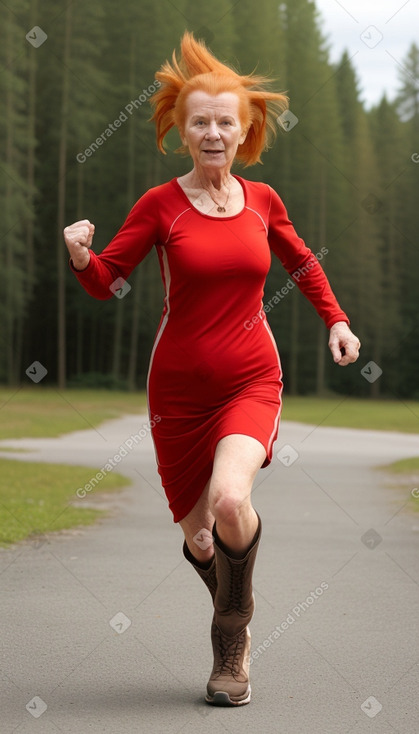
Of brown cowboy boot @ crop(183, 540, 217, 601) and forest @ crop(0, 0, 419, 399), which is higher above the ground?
brown cowboy boot @ crop(183, 540, 217, 601)

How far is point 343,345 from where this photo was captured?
4281mm

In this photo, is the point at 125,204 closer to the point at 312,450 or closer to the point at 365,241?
the point at 365,241

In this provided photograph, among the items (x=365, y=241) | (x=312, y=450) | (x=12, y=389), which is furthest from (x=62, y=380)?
(x=312, y=450)

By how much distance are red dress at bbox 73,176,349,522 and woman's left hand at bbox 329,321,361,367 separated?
24 cm

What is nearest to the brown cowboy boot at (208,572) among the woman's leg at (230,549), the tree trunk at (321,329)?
the woman's leg at (230,549)

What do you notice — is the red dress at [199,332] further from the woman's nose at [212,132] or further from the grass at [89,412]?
the grass at [89,412]

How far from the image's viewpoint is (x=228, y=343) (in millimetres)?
4148

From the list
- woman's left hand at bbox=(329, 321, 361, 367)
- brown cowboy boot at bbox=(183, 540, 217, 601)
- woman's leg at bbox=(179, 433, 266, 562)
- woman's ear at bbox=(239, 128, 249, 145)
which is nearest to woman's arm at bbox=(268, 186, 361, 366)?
woman's left hand at bbox=(329, 321, 361, 367)

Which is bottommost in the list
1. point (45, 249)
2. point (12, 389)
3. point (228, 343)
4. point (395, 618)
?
point (12, 389)

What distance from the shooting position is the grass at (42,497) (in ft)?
29.4

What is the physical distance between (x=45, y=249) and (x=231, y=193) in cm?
4389

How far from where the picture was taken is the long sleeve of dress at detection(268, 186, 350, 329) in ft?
14.9

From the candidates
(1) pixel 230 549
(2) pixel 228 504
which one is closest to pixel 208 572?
(1) pixel 230 549

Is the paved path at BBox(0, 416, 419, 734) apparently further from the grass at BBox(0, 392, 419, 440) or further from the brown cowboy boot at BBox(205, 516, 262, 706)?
the grass at BBox(0, 392, 419, 440)
